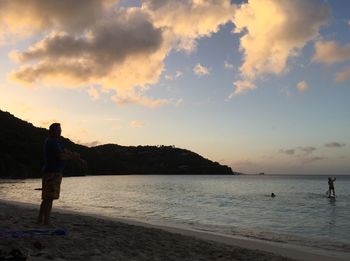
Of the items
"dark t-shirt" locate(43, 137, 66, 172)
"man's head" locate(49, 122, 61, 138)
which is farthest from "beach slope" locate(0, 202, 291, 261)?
"man's head" locate(49, 122, 61, 138)

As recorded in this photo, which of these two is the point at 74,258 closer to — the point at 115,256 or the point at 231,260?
the point at 115,256

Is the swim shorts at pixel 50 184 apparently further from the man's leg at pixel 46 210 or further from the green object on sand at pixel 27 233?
the green object on sand at pixel 27 233

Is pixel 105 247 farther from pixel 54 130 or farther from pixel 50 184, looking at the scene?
pixel 54 130

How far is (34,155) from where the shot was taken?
520ft

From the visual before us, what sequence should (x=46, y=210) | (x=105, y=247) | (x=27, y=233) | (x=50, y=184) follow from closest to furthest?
(x=27, y=233), (x=105, y=247), (x=50, y=184), (x=46, y=210)

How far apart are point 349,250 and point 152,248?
9.21 meters

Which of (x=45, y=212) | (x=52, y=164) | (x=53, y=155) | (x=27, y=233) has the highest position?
(x=53, y=155)

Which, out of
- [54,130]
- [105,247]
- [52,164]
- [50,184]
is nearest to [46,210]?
[50,184]

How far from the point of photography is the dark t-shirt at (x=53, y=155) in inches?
369

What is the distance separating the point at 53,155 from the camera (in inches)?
371

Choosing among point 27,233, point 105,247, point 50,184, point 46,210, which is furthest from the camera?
point 46,210

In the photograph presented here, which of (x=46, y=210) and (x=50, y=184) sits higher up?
(x=50, y=184)

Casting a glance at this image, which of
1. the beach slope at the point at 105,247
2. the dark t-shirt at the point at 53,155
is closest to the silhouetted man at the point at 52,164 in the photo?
the dark t-shirt at the point at 53,155

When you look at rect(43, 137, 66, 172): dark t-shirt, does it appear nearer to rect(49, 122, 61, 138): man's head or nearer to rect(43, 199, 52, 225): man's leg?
rect(49, 122, 61, 138): man's head
